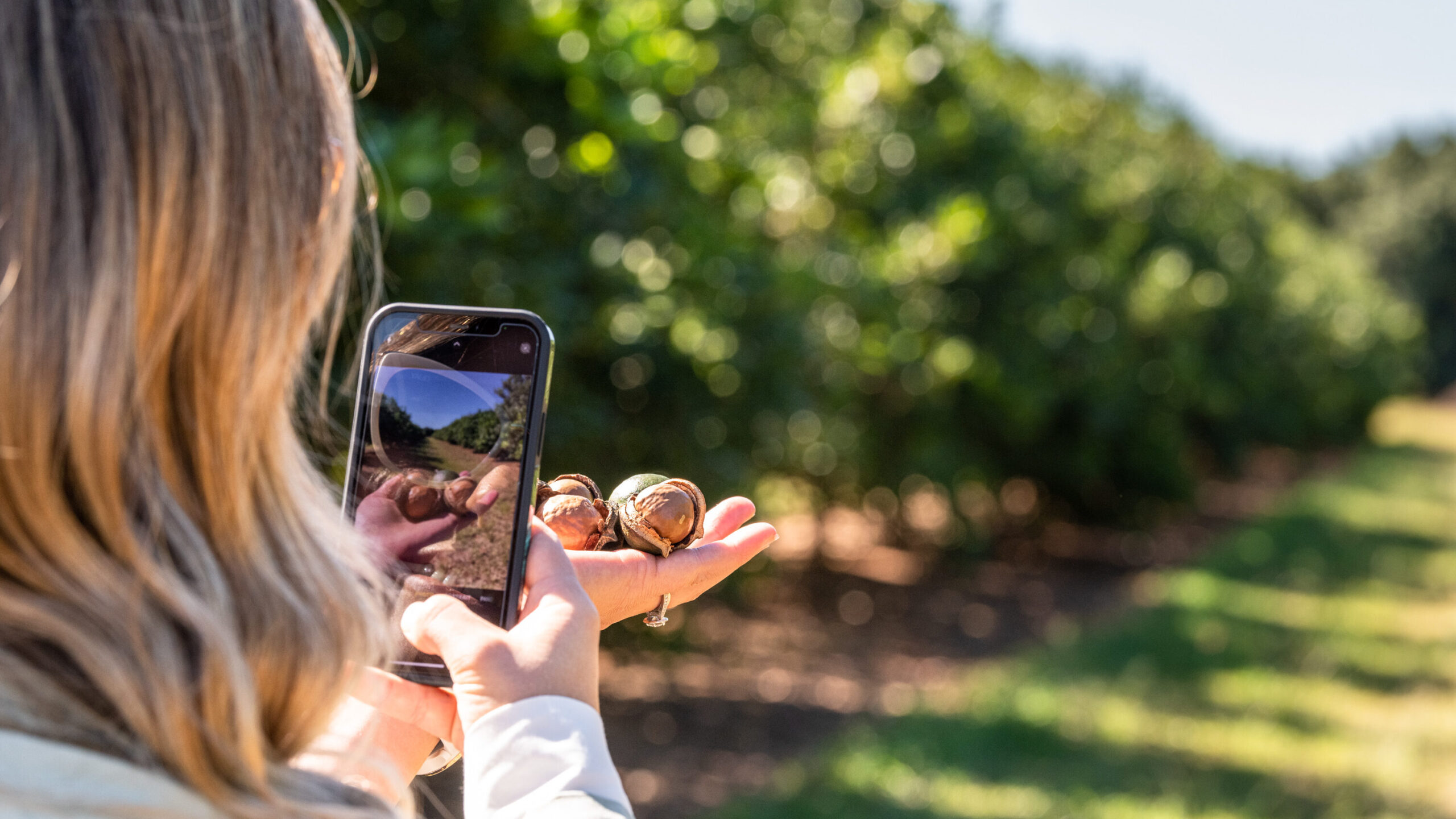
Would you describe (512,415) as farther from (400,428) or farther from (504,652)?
(504,652)

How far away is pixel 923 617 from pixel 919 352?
232 cm

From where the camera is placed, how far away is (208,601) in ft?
2.62

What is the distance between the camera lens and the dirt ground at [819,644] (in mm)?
5457

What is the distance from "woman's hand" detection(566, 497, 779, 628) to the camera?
4.32 feet

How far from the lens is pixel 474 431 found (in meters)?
1.21

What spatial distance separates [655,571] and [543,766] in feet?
1.21

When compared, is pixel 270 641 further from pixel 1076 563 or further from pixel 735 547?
pixel 1076 563

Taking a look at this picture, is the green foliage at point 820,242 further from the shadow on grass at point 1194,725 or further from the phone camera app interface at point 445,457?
the shadow on grass at point 1194,725

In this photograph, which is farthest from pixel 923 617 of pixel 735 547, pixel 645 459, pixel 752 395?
pixel 735 547

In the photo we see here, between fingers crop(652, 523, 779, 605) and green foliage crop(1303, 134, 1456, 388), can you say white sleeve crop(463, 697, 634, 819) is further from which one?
green foliage crop(1303, 134, 1456, 388)

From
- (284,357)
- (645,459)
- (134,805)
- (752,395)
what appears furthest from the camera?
(752,395)

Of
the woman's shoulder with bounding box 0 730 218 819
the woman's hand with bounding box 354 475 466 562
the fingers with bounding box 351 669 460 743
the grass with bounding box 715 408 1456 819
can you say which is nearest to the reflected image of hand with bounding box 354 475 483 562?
the woman's hand with bounding box 354 475 466 562

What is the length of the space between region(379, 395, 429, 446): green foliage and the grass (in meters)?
3.94

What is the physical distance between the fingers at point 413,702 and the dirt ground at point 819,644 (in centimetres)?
258
